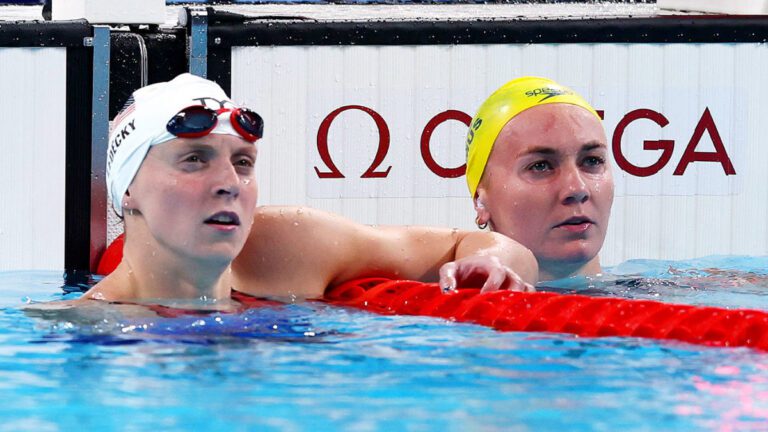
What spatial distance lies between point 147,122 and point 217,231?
411mm

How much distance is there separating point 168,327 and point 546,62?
2.73 meters

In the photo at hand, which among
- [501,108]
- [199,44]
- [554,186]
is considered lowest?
[554,186]

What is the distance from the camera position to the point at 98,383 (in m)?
2.69

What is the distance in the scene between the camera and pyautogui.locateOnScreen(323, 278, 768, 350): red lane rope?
296cm

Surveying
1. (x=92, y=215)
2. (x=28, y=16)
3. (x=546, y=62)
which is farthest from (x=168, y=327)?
(x=28, y=16)

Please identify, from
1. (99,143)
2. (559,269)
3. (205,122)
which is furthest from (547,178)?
(99,143)

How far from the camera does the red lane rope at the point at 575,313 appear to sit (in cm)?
296

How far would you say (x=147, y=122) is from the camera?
358 cm

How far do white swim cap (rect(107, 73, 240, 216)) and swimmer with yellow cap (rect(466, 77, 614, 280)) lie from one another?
1027mm

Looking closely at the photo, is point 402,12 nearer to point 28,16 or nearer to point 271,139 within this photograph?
point 271,139

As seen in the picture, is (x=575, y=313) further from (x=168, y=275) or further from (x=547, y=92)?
(x=547, y=92)

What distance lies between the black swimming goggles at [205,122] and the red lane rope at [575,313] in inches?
22.3

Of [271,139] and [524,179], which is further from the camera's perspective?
[271,139]

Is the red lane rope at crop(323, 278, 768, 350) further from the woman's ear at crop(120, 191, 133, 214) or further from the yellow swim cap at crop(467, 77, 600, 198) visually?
the yellow swim cap at crop(467, 77, 600, 198)
